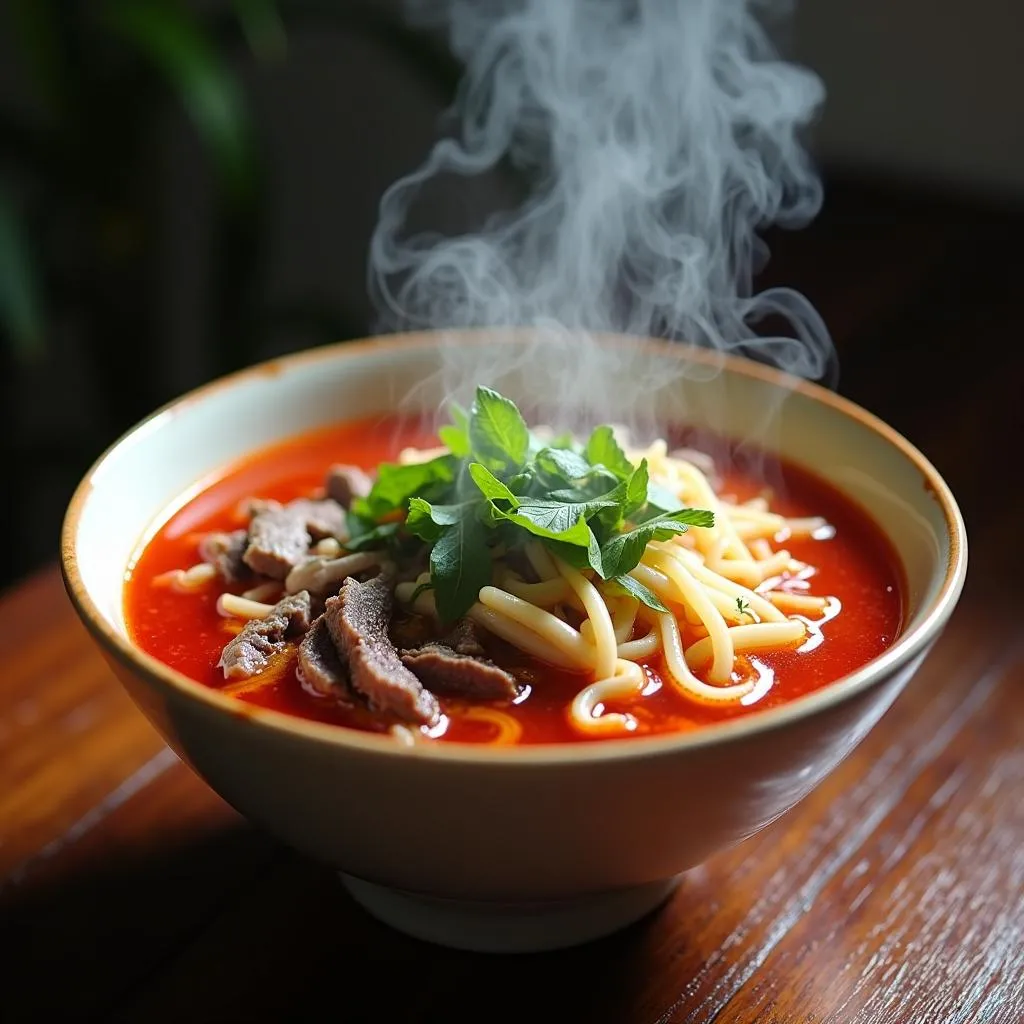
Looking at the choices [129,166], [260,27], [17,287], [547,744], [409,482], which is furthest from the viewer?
[129,166]

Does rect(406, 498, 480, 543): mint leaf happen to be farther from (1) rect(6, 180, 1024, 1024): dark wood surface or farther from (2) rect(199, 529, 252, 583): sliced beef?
(1) rect(6, 180, 1024, 1024): dark wood surface

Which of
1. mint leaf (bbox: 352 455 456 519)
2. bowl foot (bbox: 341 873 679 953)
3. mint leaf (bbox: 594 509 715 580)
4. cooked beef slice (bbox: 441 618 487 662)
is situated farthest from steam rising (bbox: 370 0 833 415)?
bowl foot (bbox: 341 873 679 953)

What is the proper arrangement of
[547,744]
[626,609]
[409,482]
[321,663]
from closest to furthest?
[547,744], [321,663], [626,609], [409,482]

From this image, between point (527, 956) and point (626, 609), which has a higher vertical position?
point (626, 609)

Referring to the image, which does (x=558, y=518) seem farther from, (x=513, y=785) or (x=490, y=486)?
(x=513, y=785)

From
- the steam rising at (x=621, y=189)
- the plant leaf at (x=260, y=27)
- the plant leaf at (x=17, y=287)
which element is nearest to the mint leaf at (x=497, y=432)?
the steam rising at (x=621, y=189)

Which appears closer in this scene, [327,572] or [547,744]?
[547,744]

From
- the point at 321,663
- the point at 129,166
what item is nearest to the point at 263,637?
the point at 321,663

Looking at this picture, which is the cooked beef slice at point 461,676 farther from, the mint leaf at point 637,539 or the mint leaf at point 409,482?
the mint leaf at point 409,482
